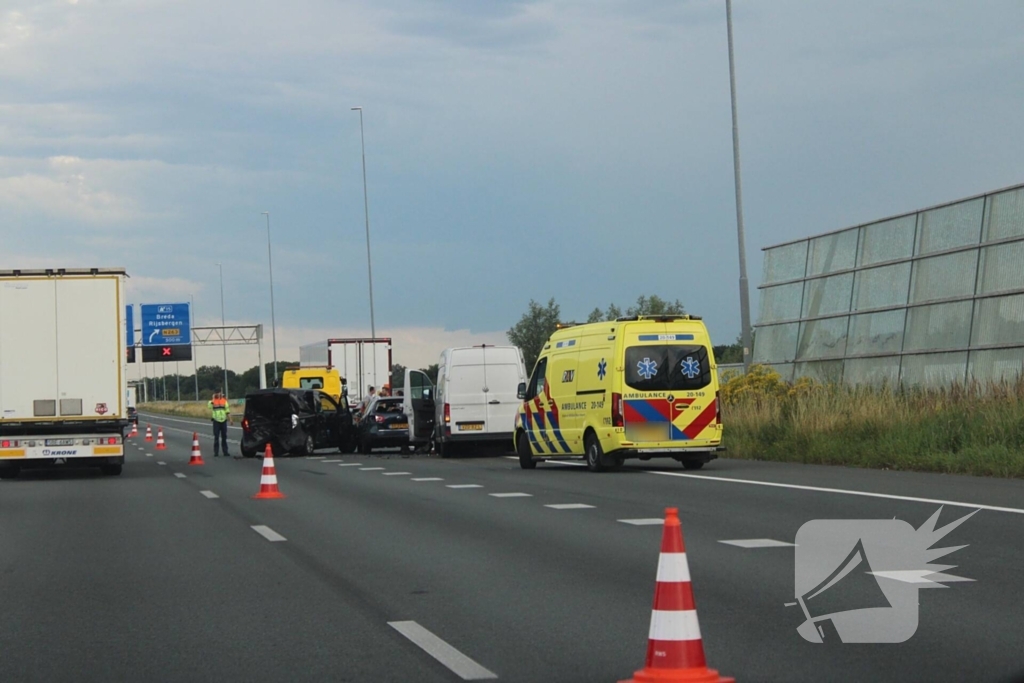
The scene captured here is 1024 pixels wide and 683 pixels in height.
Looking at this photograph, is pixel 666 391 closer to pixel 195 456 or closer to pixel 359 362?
pixel 195 456

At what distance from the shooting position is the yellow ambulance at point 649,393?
21219 millimetres

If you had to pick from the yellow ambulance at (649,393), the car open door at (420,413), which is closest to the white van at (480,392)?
the car open door at (420,413)

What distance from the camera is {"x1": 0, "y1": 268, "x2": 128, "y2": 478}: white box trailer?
2394cm

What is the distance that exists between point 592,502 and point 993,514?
4.72 meters

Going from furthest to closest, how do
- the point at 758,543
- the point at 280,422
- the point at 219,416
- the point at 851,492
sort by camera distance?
the point at 219,416 → the point at 280,422 → the point at 851,492 → the point at 758,543

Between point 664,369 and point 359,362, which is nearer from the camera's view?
point 664,369

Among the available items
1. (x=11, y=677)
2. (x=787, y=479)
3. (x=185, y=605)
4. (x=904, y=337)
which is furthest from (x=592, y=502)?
(x=904, y=337)

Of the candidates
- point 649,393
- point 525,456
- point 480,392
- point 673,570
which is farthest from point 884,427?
point 673,570

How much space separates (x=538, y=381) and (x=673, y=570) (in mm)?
18433

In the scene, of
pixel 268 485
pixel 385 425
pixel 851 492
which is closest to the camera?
pixel 851 492

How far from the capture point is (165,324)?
267 feet

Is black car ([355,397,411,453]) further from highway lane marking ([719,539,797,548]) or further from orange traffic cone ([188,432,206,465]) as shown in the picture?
highway lane marking ([719,539,797,548])

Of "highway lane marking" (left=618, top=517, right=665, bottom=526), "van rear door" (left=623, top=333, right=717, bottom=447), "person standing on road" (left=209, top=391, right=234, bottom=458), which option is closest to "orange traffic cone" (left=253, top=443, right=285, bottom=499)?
"van rear door" (left=623, top=333, right=717, bottom=447)

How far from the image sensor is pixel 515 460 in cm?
2859
